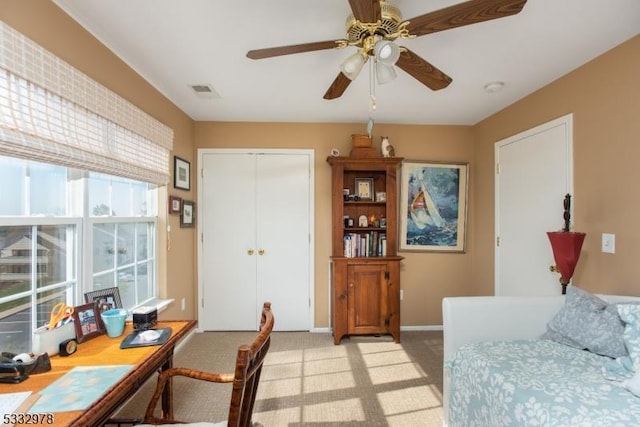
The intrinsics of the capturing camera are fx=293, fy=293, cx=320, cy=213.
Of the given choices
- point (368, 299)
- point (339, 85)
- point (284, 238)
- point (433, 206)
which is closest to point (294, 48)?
point (339, 85)

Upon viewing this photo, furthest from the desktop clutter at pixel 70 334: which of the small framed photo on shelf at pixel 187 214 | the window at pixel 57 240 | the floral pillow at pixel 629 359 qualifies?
the floral pillow at pixel 629 359

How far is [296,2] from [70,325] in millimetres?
1969

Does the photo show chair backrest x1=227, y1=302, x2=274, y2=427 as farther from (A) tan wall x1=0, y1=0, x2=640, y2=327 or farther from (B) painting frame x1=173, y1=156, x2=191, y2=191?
(B) painting frame x1=173, y1=156, x2=191, y2=191

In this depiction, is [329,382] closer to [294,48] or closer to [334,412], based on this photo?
[334,412]

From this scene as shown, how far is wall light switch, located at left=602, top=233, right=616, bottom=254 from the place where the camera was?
1870 millimetres

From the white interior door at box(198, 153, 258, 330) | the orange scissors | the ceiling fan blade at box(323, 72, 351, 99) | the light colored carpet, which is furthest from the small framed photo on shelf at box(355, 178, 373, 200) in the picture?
the orange scissors

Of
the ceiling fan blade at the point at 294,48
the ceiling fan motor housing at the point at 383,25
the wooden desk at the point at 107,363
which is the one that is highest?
the ceiling fan motor housing at the point at 383,25

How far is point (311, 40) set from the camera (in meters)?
1.82

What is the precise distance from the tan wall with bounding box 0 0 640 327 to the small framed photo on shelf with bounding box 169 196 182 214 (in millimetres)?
72

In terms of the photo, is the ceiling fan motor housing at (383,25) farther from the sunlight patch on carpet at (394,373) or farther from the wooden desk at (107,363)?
the sunlight patch on carpet at (394,373)

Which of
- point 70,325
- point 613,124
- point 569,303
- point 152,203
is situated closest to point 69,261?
point 70,325

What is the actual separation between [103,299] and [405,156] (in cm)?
307

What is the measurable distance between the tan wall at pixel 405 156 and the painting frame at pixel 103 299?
2.01 meters

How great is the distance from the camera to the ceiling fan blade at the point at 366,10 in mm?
1133
